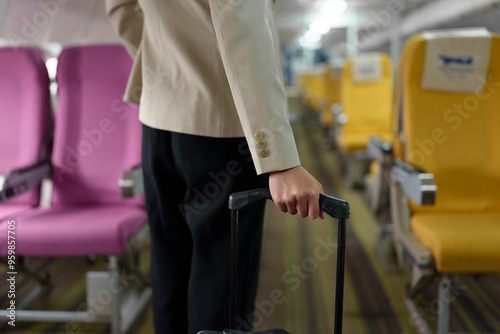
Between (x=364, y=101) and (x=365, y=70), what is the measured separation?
0.34 m

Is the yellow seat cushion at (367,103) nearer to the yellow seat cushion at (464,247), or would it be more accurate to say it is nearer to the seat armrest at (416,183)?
the seat armrest at (416,183)

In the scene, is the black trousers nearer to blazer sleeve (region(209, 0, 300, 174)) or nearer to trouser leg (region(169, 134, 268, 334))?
trouser leg (region(169, 134, 268, 334))

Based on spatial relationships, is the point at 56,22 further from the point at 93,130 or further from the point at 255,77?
the point at 255,77

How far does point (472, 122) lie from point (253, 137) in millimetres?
1731

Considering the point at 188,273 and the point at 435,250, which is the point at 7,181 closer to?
the point at 188,273

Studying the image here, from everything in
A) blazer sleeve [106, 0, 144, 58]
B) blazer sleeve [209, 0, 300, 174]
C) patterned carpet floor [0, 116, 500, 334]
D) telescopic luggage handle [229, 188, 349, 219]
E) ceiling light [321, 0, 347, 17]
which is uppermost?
ceiling light [321, 0, 347, 17]

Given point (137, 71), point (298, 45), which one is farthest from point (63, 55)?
point (298, 45)

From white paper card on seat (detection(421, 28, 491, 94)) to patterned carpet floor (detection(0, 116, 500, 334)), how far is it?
113cm

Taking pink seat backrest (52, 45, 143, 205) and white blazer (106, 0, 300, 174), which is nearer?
white blazer (106, 0, 300, 174)

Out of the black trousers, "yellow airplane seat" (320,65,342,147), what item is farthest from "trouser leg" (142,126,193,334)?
"yellow airplane seat" (320,65,342,147)

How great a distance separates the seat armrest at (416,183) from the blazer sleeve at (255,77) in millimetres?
1035

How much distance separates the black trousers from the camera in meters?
1.04

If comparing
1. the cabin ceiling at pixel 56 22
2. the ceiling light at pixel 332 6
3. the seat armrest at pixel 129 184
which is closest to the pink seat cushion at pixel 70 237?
the seat armrest at pixel 129 184

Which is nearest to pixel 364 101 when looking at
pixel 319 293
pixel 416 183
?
pixel 319 293
